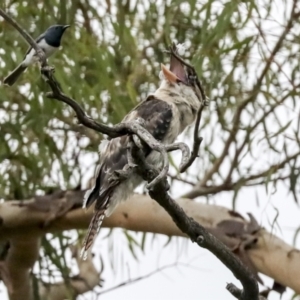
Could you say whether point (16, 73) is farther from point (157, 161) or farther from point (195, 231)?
point (195, 231)

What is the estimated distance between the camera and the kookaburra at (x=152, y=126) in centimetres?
203

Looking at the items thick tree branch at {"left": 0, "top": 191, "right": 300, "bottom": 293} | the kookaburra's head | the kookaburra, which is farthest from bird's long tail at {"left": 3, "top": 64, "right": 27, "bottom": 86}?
thick tree branch at {"left": 0, "top": 191, "right": 300, "bottom": 293}

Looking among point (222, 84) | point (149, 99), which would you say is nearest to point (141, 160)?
point (149, 99)

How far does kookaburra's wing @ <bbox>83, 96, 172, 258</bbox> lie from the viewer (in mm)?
2014

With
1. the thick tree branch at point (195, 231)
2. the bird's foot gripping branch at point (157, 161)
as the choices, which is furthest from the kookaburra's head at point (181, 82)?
the thick tree branch at point (195, 231)

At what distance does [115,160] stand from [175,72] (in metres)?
0.27

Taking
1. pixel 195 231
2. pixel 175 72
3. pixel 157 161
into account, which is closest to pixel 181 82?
pixel 175 72

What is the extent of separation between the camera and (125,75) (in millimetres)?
2676

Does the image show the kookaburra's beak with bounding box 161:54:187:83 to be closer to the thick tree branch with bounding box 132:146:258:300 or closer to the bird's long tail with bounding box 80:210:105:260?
the bird's long tail with bounding box 80:210:105:260

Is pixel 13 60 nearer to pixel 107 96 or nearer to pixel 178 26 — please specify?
pixel 107 96

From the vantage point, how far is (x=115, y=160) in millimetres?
2072

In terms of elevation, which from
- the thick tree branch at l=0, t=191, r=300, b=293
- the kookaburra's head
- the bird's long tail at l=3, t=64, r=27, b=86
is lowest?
the thick tree branch at l=0, t=191, r=300, b=293

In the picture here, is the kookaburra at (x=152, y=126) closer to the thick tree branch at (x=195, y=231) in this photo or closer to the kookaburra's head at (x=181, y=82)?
the kookaburra's head at (x=181, y=82)

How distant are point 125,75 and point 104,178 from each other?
687 mm
